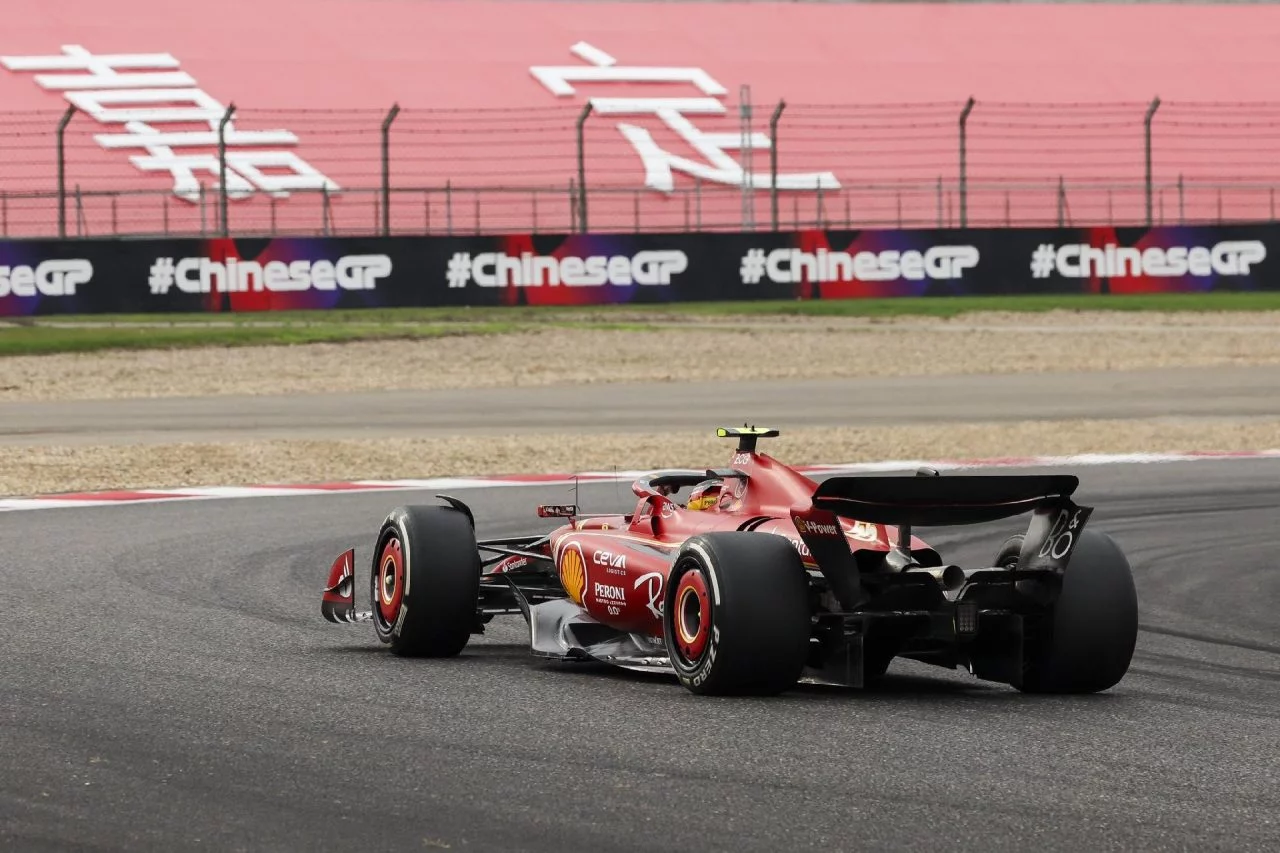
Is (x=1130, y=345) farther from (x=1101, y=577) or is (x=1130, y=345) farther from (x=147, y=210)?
(x=1101, y=577)

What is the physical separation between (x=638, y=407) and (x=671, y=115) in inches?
710

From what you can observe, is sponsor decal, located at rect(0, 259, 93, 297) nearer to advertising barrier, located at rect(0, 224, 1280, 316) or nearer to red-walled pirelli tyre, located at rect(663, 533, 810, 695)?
advertising barrier, located at rect(0, 224, 1280, 316)

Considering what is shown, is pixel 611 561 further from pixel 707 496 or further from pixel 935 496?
pixel 935 496

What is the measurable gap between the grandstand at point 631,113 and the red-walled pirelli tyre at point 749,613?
2353cm

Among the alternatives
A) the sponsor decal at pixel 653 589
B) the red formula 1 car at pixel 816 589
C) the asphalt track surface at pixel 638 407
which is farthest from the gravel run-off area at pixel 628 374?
the sponsor decal at pixel 653 589

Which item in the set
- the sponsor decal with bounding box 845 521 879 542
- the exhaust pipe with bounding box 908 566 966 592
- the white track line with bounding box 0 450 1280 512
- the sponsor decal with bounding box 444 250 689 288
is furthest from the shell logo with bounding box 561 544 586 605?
the sponsor decal with bounding box 444 250 689 288

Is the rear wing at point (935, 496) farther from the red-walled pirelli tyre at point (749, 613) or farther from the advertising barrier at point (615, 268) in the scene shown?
the advertising barrier at point (615, 268)

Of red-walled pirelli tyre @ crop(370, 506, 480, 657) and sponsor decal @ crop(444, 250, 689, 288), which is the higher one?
sponsor decal @ crop(444, 250, 689, 288)

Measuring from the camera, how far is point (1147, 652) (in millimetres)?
7723

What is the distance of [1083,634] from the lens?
21.4 ft

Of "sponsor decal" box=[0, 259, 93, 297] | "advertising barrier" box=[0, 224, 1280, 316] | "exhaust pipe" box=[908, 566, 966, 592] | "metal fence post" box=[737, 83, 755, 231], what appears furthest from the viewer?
"metal fence post" box=[737, 83, 755, 231]

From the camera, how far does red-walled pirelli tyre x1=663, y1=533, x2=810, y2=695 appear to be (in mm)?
6148

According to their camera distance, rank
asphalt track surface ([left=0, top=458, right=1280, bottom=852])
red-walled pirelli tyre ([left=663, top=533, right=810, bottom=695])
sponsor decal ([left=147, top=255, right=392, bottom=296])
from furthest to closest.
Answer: sponsor decal ([left=147, top=255, right=392, bottom=296])
red-walled pirelli tyre ([left=663, top=533, right=810, bottom=695])
asphalt track surface ([left=0, top=458, right=1280, bottom=852])

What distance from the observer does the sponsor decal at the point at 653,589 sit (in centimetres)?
680
